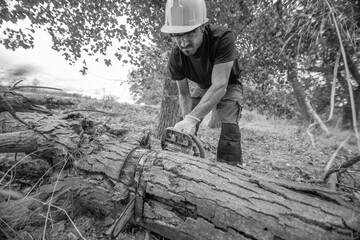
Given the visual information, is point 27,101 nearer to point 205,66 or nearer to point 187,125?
point 187,125

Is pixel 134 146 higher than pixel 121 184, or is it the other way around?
pixel 134 146

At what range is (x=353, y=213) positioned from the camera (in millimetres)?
902

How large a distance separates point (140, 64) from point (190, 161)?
2322mm

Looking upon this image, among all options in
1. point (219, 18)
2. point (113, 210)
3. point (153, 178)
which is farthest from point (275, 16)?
point (113, 210)

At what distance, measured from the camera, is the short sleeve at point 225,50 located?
1860 millimetres

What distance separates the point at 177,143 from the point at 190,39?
3.14 ft

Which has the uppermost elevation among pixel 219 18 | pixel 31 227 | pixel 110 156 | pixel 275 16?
pixel 275 16

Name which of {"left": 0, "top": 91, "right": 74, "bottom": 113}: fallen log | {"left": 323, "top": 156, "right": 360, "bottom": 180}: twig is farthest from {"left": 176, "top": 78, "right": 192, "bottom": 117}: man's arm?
{"left": 323, "top": 156, "right": 360, "bottom": 180}: twig

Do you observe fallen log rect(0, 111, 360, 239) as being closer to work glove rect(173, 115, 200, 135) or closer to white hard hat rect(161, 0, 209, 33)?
work glove rect(173, 115, 200, 135)

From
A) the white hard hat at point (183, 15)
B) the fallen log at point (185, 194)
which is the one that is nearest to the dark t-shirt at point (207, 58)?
the white hard hat at point (183, 15)

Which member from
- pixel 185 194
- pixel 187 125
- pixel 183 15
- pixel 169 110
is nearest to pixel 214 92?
pixel 187 125

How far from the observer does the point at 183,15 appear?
175cm

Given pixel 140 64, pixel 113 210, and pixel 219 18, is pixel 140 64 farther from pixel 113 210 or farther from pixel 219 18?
pixel 113 210

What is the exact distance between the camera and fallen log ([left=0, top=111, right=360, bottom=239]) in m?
0.95
